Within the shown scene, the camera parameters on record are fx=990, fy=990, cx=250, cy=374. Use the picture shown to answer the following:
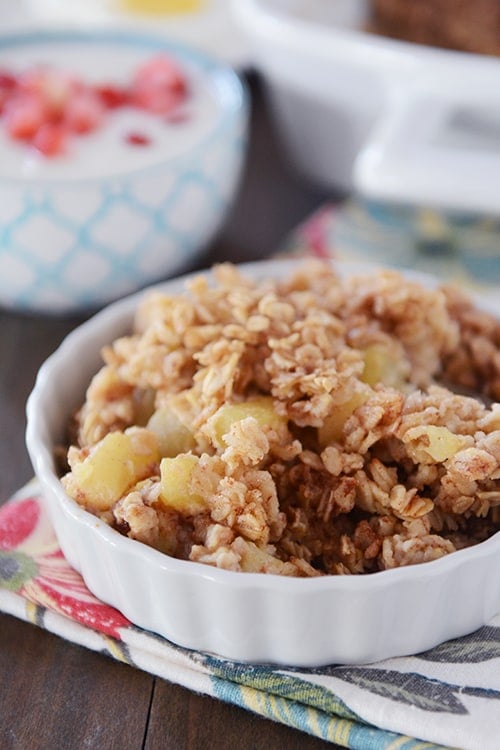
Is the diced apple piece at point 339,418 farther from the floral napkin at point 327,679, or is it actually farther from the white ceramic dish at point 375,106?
the white ceramic dish at point 375,106

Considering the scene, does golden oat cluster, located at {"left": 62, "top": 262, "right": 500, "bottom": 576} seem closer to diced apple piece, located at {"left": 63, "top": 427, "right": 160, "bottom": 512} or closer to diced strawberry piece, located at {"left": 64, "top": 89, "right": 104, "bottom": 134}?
diced apple piece, located at {"left": 63, "top": 427, "right": 160, "bottom": 512}

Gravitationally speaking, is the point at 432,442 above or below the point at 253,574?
above

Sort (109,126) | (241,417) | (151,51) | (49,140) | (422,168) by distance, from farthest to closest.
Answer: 1. (151,51)
2. (109,126)
3. (49,140)
4. (422,168)
5. (241,417)

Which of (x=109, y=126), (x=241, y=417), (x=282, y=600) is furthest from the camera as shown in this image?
(x=109, y=126)

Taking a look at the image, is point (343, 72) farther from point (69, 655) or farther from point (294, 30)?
point (69, 655)

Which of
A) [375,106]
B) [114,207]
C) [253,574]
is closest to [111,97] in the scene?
[114,207]

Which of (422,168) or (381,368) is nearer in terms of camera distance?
(381,368)

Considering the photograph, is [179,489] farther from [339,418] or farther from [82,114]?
[82,114]
